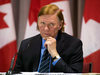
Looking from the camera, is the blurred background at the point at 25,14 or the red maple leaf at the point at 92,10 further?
the blurred background at the point at 25,14

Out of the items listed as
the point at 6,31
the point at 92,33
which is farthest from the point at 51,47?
the point at 6,31

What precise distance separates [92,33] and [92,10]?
390mm

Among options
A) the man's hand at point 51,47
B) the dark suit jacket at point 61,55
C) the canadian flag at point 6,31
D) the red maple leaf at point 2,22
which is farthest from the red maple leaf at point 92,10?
the red maple leaf at point 2,22

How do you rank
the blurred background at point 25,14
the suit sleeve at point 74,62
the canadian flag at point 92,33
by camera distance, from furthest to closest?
the blurred background at point 25,14
the canadian flag at point 92,33
the suit sleeve at point 74,62

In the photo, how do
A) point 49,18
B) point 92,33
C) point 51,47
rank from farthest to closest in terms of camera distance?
point 92,33, point 49,18, point 51,47

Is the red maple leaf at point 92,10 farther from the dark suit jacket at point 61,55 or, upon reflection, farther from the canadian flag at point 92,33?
the dark suit jacket at point 61,55

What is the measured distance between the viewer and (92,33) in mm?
2275

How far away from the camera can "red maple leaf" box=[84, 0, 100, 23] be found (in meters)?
2.29

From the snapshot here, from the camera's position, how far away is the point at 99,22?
229 centimetres

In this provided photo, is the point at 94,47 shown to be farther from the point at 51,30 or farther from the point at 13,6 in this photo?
the point at 13,6

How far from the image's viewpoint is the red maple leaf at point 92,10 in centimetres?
229

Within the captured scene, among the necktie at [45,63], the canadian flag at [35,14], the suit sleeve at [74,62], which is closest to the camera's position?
the suit sleeve at [74,62]

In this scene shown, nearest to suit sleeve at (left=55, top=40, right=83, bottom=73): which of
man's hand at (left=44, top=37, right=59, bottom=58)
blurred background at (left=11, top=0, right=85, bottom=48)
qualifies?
man's hand at (left=44, top=37, right=59, bottom=58)

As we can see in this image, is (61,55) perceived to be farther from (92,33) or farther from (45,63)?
(92,33)
